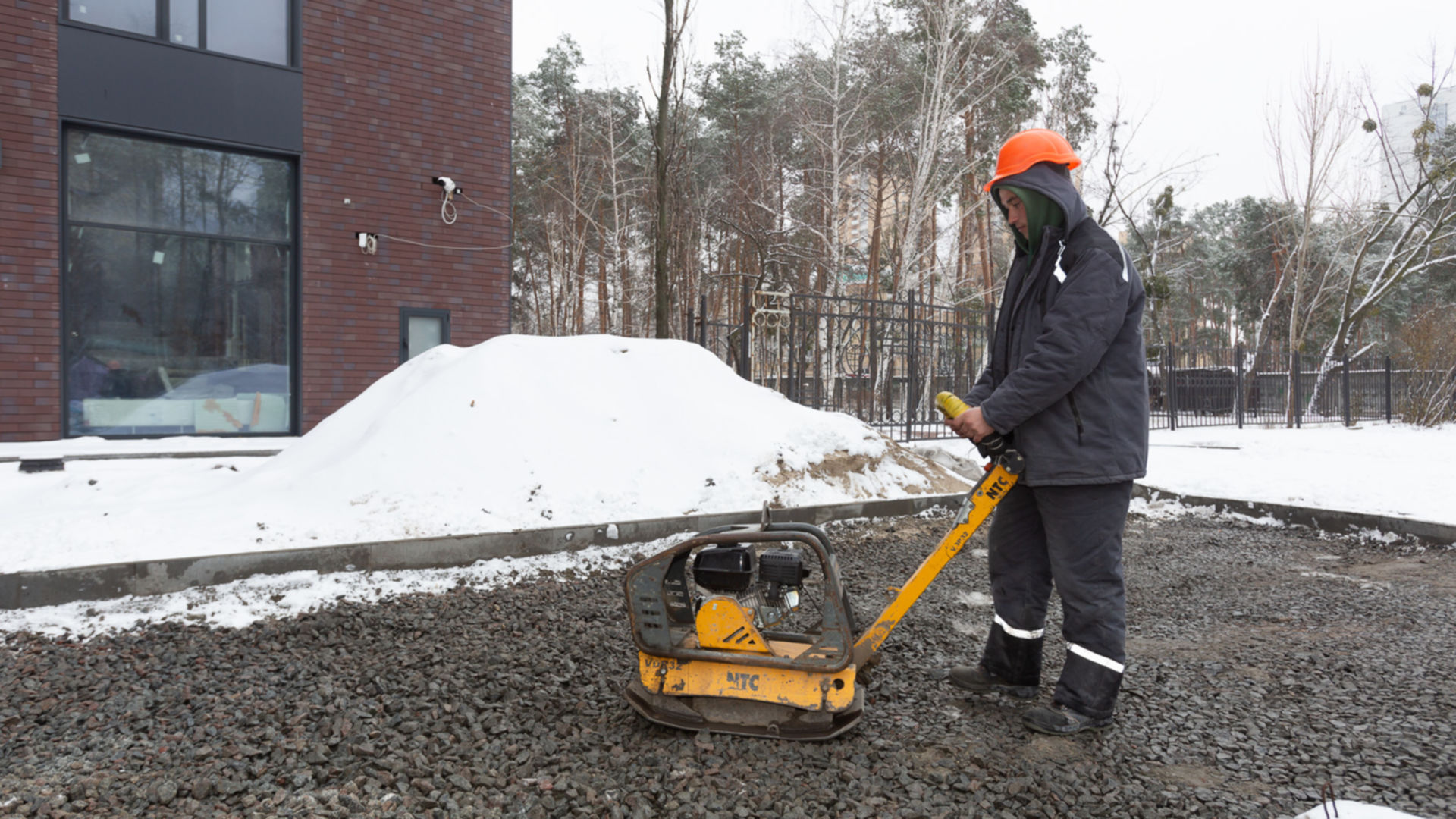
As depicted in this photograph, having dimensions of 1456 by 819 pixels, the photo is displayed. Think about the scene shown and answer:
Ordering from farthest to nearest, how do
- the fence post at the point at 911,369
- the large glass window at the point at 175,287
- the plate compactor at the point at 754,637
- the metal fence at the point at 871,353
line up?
the fence post at the point at 911,369 → the large glass window at the point at 175,287 → the metal fence at the point at 871,353 → the plate compactor at the point at 754,637

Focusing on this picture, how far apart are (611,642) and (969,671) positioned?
1.53 metres

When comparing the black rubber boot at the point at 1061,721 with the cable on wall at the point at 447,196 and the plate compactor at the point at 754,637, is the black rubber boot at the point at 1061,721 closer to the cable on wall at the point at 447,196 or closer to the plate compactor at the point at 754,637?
the plate compactor at the point at 754,637

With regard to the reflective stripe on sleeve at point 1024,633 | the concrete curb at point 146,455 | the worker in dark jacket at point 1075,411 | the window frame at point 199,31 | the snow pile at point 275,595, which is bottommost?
the snow pile at point 275,595

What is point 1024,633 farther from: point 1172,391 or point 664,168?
point 1172,391

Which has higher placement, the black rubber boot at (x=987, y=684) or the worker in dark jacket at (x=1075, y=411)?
the worker in dark jacket at (x=1075, y=411)

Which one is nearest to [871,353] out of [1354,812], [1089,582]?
[1089,582]

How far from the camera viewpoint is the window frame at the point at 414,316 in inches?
464

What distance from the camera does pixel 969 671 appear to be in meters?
3.00

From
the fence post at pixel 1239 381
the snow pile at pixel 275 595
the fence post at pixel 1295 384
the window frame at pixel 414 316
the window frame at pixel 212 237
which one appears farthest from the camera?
the fence post at pixel 1295 384

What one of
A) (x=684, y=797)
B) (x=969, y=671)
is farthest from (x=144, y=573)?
(x=969, y=671)

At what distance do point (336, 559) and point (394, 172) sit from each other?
890 centimetres

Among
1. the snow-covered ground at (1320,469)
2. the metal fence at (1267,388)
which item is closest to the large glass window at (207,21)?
the snow-covered ground at (1320,469)

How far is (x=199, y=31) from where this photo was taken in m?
10.5

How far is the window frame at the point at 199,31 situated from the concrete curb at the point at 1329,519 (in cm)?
1221
